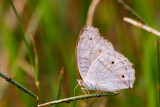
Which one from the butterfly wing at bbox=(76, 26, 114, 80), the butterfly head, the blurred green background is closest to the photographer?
the butterfly wing at bbox=(76, 26, 114, 80)

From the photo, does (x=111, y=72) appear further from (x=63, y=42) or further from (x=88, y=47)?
(x=63, y=42)

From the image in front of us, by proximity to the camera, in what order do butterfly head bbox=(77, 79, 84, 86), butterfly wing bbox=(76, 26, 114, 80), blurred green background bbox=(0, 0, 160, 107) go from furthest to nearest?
blurred green background bbox=(0, 0, 160, 107)
butterfly head bbox=(77, 79, 84, 86)
butterfly wing bbox=(76, 26, 114, 80)

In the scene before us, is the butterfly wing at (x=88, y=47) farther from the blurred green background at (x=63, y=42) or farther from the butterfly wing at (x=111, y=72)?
the blurred green background at (x=63, y=42)

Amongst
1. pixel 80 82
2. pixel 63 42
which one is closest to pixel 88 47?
pixel 80 82

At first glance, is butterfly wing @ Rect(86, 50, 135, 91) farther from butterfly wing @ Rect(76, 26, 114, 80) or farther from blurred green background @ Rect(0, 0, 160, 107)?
blurred green background @ Rect(0, 0, 160, 107)

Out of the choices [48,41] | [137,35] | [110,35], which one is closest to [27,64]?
[48,41]

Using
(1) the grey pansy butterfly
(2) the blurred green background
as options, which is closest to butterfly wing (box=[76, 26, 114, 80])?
(1) the grey pansy butterfly

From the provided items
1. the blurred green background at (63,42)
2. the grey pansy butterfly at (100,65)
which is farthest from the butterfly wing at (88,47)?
the blurred green background at (63,42)
